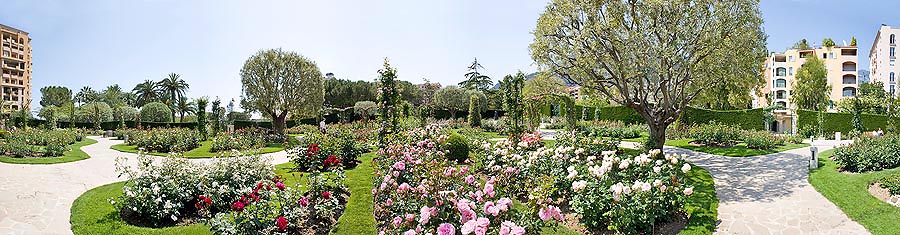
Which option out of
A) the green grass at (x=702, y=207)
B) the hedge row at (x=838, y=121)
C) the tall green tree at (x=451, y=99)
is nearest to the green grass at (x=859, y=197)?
the green grass at (x=702, y=207)

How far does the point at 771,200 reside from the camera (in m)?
7.71

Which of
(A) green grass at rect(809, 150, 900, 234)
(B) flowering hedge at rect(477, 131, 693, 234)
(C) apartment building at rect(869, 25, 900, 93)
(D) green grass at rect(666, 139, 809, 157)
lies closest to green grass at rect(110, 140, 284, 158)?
(B) flowering hedge at rect(477, 131, 693, 234)

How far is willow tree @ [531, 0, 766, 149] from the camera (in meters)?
10.4

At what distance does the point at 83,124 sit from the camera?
34.6 metres

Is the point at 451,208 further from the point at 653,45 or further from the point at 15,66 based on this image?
the point at 15,66

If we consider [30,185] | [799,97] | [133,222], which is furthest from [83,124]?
[799,97]

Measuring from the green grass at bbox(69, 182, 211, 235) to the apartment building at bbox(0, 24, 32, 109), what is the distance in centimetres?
7022

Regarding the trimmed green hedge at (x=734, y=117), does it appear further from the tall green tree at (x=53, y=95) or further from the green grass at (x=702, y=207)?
the tall green tree at (x=53, y=95)

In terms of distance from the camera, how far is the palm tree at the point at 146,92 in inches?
2179

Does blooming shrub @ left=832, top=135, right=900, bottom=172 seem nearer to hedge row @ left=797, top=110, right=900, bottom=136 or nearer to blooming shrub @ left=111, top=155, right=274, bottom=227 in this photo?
blooming shrub @ left=111, top=155, right=274, bottom=227

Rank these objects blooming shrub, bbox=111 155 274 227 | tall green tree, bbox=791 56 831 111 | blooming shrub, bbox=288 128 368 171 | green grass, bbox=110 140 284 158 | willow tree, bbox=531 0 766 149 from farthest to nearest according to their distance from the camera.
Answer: tall green tree, bbox=791 56 831 111, green grass, bbox=110 140 284 158, willow tree, bbox=531 0 766 149, blooming shrub, bbox=288 128 368 171, blooming shrub, bbox=111 155 274 227

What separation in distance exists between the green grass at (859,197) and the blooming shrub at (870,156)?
0.27 metres

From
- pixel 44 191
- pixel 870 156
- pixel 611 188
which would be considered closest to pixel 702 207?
pixel 611 188

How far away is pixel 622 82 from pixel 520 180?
18.5 ft
